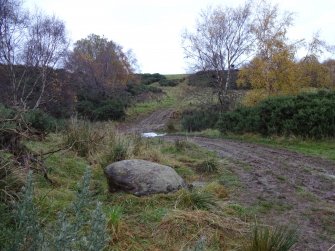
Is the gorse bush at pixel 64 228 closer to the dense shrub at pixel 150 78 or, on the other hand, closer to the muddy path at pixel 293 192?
the muddy path at pixel 293 192

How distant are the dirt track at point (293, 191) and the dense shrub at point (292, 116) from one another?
3593 mm

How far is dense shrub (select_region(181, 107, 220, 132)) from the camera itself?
27281 mm

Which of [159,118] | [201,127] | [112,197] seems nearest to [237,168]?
[112,197]

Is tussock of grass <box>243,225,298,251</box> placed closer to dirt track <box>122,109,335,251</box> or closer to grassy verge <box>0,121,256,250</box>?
grassy verge <box>0,121,256,250</box>

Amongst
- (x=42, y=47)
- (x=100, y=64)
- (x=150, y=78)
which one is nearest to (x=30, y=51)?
(x=42, y=47)

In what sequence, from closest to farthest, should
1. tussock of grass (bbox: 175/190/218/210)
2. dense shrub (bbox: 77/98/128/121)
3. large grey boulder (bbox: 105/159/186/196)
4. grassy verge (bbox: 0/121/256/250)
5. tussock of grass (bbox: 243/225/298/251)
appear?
tussock of grass (bbox: 243/225/298/251)
grassy verge (bbox: 0/121/256/250)
tussock of grass (bbox: 175/190/218/210)
large grey boulder (bbox: 105/159/186/196)
dense shrub (bbox: 77/98/128/121)

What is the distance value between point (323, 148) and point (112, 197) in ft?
35.5

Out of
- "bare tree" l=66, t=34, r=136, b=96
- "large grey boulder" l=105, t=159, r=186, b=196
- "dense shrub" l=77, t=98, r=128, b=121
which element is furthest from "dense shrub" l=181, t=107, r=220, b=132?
"large grey boulder" l=105, t=159, r=186, b=196

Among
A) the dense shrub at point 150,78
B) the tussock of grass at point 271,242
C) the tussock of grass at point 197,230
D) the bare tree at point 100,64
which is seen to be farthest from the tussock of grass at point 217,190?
the dense shrub at point 150,78

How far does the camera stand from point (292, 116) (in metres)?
17.2

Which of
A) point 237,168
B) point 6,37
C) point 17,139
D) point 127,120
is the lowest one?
point 127,120

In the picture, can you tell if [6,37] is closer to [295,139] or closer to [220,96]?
[220,96]

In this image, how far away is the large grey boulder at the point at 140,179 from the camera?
5977 millimetres

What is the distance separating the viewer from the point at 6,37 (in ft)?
77.8
